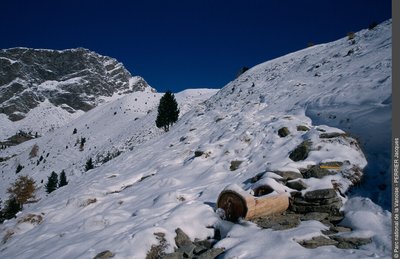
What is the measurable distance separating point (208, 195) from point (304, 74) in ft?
59.4

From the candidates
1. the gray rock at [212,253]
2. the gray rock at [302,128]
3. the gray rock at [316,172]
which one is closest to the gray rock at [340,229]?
the gray rock at [316,172]

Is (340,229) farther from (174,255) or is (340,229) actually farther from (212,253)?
(174,255)

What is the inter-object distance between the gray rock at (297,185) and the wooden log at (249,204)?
1.90 feet

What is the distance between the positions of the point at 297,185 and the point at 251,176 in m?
2.76

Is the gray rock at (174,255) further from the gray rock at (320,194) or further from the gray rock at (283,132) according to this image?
the gray rock at (283,132)

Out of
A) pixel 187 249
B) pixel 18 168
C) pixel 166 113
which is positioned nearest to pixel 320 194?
pixel 187 249

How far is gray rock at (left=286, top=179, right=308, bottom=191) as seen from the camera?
9277 mm

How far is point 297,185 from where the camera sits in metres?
9.38

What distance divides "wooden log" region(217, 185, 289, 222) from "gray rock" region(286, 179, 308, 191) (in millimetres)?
579

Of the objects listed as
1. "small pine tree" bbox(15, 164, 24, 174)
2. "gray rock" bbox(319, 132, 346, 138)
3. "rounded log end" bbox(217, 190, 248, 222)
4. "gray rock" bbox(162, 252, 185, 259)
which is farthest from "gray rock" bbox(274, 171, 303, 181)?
"small pine tree" bbox(15, 164, 24, 174)

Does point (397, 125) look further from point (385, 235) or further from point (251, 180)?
point (251, 180)

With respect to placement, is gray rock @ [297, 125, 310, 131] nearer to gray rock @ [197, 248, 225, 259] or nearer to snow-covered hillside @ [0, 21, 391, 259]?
snow-covered hillside @ [0, 21, 391, 259]

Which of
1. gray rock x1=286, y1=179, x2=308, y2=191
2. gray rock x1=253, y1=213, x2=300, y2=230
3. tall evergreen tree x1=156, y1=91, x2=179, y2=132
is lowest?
gray rock x1=253, y1=213, x2=300, y2=230

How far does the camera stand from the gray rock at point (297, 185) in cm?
928
